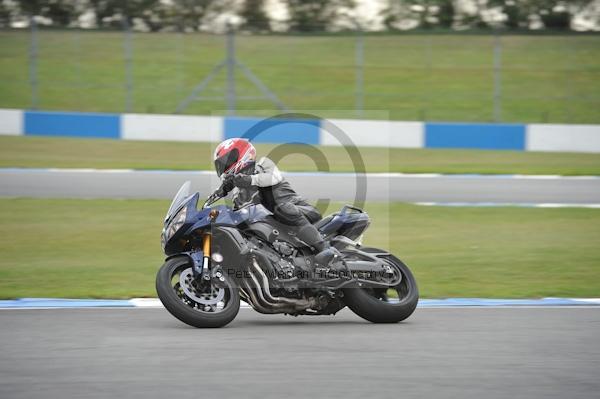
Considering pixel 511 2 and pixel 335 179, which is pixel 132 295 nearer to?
pixel 335 179

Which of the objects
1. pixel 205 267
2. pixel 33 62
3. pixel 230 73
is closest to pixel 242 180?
pixel 205 267

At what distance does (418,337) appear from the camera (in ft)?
21.7

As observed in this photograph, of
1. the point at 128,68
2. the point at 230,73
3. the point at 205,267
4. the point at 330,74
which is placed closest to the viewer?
the point at 205,267

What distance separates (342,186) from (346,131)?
5.85 meters

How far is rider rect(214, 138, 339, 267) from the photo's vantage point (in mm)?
6773

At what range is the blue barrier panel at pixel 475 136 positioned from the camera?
22344 millimetres

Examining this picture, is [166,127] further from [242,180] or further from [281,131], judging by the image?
[242,180]

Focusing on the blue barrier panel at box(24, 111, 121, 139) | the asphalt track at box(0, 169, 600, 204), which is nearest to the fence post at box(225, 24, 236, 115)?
the blue barrier panel at box(24, 111, 121, 139)

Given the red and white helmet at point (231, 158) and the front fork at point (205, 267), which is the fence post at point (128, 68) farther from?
the front fork at point (205, 267)

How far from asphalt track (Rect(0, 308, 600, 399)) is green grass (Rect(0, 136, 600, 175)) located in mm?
10979

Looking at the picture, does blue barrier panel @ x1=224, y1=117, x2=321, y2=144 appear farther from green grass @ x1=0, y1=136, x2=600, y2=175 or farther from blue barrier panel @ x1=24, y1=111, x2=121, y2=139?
blue barrier panel @ x1=24, y1=111, x2=121, y2=139

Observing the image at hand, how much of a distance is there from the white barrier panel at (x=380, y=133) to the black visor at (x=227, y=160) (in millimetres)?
15348

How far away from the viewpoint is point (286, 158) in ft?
63.2

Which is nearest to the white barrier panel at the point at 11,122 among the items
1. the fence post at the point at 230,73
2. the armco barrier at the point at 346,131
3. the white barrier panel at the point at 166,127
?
the armco barrier at the point at 346,131
